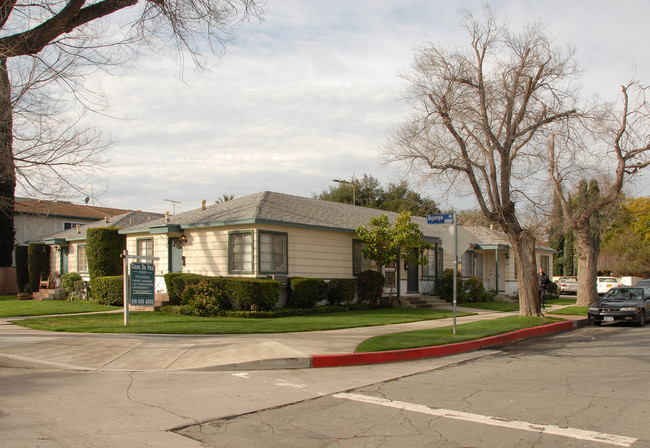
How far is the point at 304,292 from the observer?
19.5 m

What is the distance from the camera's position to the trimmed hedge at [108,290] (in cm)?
2234

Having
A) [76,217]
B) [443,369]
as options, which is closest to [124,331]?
[443,369]

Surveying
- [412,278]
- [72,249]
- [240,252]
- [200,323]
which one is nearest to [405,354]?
[200,323]

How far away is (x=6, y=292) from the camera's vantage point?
114ft

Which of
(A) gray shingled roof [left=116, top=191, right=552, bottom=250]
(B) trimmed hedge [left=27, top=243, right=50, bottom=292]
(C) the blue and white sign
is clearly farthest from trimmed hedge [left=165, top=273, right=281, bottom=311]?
(B) trimmed hedge [left=27, top=243, right=50, bottom=292]

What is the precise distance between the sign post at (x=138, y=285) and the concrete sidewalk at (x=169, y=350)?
187 cm

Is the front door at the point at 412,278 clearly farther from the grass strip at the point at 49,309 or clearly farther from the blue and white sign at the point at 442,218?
the grass strip at the point at 49,309

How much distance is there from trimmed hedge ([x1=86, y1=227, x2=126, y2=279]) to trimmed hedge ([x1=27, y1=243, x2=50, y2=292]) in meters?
6.72

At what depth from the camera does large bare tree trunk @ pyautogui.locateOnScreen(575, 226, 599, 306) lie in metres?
24.5

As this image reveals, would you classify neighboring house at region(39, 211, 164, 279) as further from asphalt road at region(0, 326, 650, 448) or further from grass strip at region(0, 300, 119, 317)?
asphalt road at region(0, 326, 650, 448)

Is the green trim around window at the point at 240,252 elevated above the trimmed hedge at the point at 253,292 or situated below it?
above

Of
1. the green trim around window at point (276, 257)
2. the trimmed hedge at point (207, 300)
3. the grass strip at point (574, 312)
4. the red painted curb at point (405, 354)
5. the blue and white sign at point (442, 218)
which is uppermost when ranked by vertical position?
the blue and white sign at point (442, 218)

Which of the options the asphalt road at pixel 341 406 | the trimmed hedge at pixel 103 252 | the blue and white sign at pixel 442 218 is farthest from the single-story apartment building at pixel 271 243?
the asphalt road at pixel 341 406

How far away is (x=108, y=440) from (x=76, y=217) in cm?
3799
